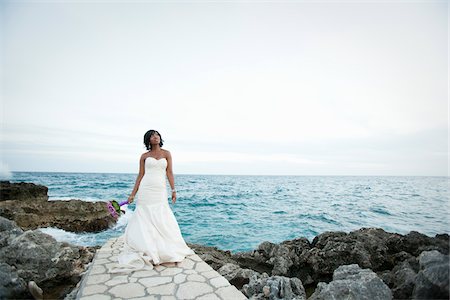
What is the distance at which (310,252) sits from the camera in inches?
322

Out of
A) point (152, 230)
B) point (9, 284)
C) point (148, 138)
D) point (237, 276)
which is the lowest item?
point (237, 276)

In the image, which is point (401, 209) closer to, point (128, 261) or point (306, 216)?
point (306, 216)

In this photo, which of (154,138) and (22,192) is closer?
(154,138)

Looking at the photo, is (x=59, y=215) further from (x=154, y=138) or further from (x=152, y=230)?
(x=154, y=138)

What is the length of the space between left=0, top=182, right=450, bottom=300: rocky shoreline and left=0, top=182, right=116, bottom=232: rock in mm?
7227

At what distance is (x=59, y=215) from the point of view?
44.7ft

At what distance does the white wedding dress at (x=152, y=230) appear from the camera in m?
5.31

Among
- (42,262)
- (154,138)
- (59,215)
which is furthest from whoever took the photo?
(59,215)

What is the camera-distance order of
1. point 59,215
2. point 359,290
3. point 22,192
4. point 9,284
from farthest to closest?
1. point 22,192
2. point 59,215
3. point 9,284
4. point 359,290

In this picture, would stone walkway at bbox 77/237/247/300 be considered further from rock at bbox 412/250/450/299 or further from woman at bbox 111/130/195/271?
rock at bbox 412/250/450/299

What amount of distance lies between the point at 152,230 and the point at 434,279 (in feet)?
15.6

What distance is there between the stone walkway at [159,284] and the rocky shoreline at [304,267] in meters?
0.61

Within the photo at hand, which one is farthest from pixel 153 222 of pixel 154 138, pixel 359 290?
pixel 359 290

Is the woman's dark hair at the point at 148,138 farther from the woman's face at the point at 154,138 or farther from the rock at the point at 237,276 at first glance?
the rock at the point at 237,276
